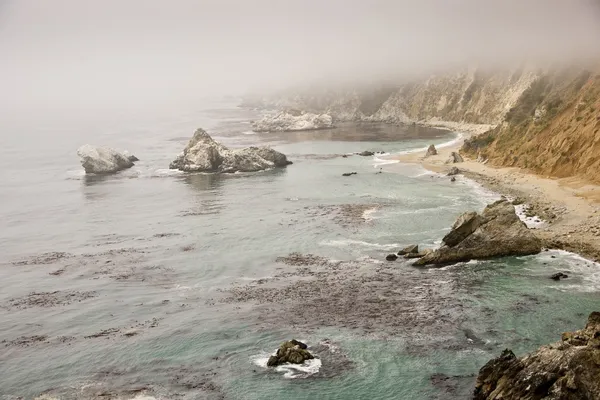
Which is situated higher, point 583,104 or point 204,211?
point 583,104

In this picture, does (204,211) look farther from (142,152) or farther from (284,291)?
(142,152)

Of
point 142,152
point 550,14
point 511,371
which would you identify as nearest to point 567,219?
point 511,371

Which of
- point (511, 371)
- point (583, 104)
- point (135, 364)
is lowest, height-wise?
point (135, 364)

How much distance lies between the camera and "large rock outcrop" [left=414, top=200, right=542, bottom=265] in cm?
5603

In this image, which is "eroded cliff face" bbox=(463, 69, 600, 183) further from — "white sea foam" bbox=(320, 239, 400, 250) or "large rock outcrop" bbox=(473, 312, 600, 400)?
"large rock outcrop" bbox=(473, 312, 600, 400)

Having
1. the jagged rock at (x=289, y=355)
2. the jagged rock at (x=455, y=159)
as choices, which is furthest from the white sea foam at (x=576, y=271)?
the jagged rock at (x=455, y=159)

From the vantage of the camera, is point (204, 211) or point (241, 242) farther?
point (204, 211)

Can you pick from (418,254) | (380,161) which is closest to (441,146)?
(380,161)

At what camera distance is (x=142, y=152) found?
173625 mm

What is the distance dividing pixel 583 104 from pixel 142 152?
128 m

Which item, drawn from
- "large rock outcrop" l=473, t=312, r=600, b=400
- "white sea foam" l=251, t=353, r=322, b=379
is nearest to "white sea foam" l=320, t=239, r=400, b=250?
"white sea foam" l=251, t=353, r=322, b=379

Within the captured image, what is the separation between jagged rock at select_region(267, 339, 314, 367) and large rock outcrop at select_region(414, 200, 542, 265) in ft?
71.6

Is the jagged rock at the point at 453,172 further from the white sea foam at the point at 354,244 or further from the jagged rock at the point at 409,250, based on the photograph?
the jagged rock at the point at 409,250

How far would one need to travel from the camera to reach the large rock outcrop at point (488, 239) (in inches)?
2206
